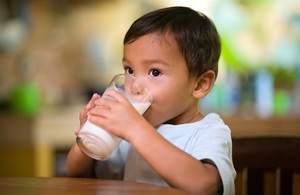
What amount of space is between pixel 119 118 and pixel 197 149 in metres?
0.17

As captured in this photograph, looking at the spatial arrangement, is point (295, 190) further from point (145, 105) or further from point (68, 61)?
point (68, 61)

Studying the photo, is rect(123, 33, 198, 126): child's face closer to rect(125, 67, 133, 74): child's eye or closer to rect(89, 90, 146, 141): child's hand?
rect(125, 67, 133, 74): child's eye

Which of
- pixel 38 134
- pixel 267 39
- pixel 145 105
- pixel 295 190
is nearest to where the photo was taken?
pixel 145 105

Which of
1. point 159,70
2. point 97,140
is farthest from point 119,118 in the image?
point 159,70

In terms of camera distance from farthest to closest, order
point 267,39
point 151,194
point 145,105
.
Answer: point 267,39, point 145,105, point 151,194

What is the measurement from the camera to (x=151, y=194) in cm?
85

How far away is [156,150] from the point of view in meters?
0.96

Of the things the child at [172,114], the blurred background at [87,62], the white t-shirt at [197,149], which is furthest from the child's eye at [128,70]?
the blurred background at [87,62]

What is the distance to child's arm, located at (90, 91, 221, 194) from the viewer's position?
37.4 inches

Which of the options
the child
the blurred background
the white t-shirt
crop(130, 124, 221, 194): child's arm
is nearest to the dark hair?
the child

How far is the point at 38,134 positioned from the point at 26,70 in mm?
685

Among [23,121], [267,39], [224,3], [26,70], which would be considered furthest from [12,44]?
[267,39]

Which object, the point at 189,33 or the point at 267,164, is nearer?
the point at 189,33

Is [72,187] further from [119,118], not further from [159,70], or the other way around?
[159,70]
